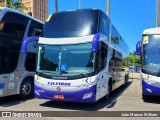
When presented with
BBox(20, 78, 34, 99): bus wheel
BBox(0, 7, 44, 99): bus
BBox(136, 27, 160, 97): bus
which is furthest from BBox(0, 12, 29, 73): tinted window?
BBox(136, 27, 160, 97): bus

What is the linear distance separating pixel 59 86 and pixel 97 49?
186cm

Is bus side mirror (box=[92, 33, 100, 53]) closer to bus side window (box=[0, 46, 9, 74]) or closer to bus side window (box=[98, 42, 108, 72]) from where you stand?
bus side window (box=[98, 42, 108, 72])

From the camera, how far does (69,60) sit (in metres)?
9.91

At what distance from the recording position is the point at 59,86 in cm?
975

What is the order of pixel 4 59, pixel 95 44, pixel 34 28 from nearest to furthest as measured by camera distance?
pixel 95 44 → pixel 4 59 → pixel 34 28

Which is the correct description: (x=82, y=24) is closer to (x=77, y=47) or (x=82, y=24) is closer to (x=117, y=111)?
(x=77, y=47)

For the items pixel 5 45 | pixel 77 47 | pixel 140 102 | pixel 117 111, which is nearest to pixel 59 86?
pixel 77 47

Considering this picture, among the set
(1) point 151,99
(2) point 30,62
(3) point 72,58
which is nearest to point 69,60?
(3) point 72,58

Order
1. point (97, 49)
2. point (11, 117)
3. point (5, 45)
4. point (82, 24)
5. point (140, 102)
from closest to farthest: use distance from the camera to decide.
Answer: point (11, 117)
point (97, 49)
point (82, 24)
point (5, 45)
point (140, 102)

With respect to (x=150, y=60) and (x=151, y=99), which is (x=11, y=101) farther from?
(x=151, y=99)

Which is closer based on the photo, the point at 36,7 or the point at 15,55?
the point at 15,55

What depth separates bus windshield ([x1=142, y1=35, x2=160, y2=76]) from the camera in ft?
37.5

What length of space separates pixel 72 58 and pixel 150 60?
12.2ft

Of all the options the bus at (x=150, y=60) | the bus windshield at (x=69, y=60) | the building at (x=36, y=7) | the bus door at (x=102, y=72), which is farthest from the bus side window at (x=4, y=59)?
the building at (x=36, y=7)
